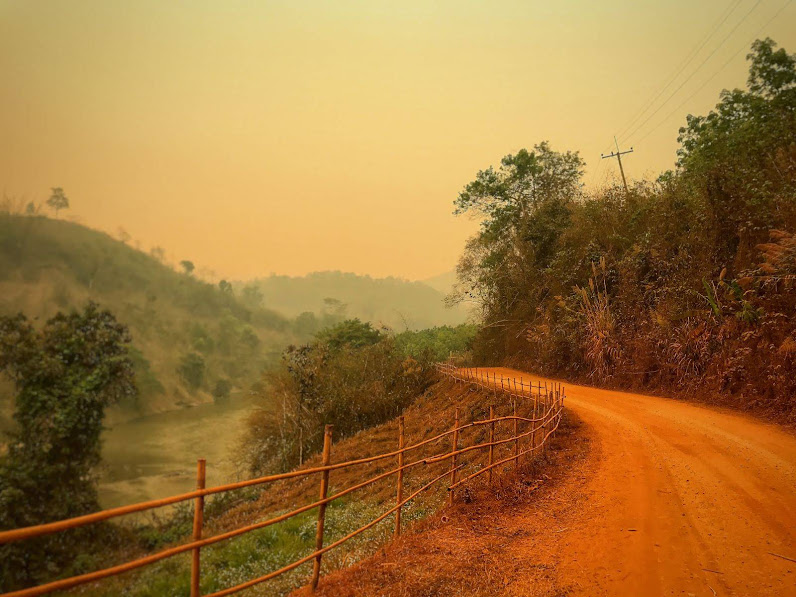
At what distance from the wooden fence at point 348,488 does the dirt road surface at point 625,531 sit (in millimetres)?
435

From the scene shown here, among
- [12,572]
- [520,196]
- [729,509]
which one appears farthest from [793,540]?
[520,196]

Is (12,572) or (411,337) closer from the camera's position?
(12,572)

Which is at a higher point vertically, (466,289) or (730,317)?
(466,289)

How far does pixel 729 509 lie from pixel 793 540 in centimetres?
79

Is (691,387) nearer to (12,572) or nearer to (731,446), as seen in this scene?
(731,446)

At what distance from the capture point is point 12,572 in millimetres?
15023

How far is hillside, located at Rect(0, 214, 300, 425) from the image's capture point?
63822 millimetres

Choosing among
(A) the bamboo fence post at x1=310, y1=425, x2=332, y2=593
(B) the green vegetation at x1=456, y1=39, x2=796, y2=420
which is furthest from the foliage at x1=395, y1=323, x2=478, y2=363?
(A) the bamboo fence post at x1=310, y1=425, x2=332, y2=593

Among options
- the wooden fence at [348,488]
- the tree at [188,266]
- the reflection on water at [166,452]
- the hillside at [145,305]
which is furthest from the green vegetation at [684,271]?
the tree at [188,266]

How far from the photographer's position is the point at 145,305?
301ft

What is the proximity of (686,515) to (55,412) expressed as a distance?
74.0 ft

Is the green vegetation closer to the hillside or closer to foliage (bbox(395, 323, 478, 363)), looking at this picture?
foliage (bbox(395, 323, 478, 363))

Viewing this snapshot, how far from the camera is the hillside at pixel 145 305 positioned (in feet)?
209

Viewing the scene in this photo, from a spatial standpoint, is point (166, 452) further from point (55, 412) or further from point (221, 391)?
point (221, 391)
